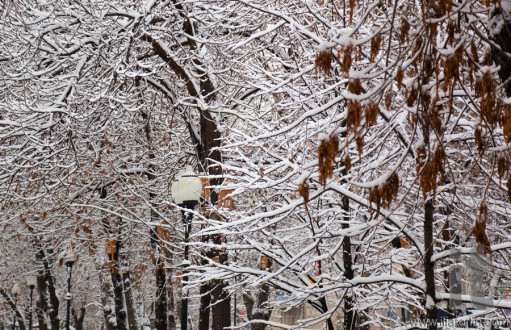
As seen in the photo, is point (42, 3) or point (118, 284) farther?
point (118, 284)

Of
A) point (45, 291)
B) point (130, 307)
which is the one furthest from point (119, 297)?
point (45, 291)

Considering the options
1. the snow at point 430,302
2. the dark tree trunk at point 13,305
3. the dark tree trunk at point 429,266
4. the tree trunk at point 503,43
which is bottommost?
the dark tree trunk at point 13,305

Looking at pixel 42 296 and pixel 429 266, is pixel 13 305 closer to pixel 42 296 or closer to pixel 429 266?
pixel 42 296

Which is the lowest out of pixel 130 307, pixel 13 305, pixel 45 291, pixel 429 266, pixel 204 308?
pixel 13 305

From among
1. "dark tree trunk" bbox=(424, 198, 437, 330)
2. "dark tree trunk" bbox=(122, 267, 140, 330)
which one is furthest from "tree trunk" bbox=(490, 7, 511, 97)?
"dark tree trunk" bbox=(122, 267, 140, 330)

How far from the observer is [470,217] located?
7594mm

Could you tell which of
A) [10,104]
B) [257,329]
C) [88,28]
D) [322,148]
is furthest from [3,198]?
[322,148]

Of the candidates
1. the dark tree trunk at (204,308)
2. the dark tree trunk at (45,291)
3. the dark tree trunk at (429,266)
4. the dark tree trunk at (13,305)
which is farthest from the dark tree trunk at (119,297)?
the dark tree trunk at (13,305)

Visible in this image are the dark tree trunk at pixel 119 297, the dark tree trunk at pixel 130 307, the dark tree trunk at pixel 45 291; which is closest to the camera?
the dark tree trunk at pixel 119 297

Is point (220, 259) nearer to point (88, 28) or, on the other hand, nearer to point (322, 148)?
point (88, 28)

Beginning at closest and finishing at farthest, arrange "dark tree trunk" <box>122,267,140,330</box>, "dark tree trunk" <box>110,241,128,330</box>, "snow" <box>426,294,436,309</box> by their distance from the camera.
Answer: "snow" <box>426,294,436,309</box> → "dark tree trunk" <box>110,241,128,330</box> → "dark tree trunk" <box>122,267,140,330</box>

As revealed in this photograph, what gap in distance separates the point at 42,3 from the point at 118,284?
32.1ft

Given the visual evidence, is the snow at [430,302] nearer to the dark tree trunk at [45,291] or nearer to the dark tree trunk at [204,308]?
the dark tree trunk at [204,308]

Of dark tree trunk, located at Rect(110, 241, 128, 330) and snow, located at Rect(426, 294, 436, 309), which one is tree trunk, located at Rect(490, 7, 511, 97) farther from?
dark tree trunk, located at Rect(110, 241, 128, 330)
